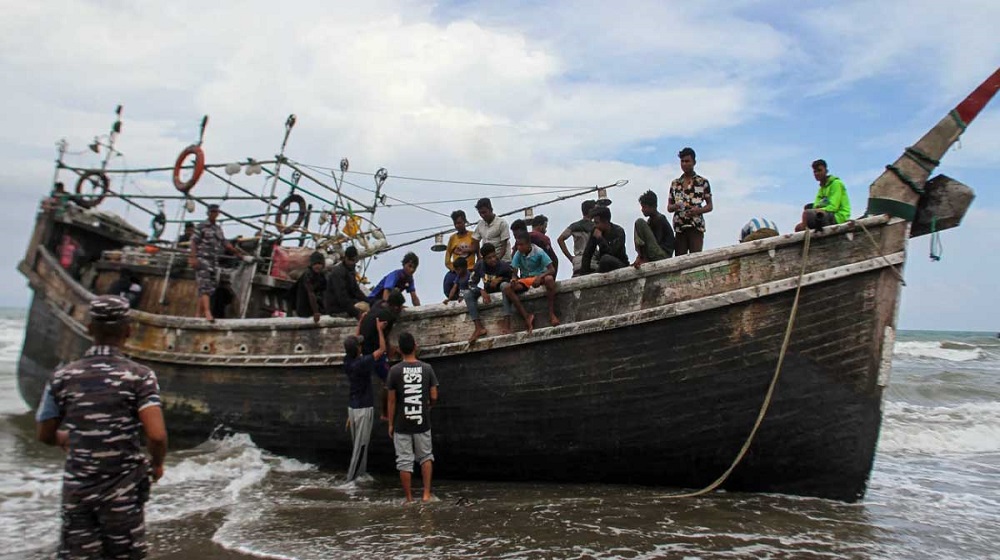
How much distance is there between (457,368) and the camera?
A: 7.55m

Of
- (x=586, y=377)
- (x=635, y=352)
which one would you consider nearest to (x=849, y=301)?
(x=635, y=352)

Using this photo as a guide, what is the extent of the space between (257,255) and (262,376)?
1.98 metres

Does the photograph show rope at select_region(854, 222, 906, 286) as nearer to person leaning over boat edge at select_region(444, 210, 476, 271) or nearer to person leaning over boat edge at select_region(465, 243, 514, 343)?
person leaning over boat edge at select_region(465, 243, 514, 343)

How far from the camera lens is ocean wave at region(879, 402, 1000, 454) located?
12906mm

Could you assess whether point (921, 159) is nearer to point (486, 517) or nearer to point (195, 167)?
point (486, 517)

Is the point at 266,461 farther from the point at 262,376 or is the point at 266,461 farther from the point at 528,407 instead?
the point at 528,407

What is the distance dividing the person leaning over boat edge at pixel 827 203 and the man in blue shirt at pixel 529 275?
89.1 inches

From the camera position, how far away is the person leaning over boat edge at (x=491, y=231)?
8.65 meters

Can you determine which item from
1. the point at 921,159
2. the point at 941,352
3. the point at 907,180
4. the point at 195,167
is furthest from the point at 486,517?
Answer: the point at 941,352

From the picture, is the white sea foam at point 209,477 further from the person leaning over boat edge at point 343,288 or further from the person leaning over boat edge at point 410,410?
the person leaning over boat edge at point 343,288

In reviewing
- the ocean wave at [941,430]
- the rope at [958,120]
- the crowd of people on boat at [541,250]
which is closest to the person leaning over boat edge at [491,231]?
the crowd of people on boat at [541,250]

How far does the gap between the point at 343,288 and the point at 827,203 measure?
5245 mm

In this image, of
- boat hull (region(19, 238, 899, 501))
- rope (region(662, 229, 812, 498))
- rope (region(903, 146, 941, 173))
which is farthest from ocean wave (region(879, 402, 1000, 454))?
rope (region(903, 146, 941, 173))

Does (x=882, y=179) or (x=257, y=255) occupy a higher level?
(x=882, y=179)
